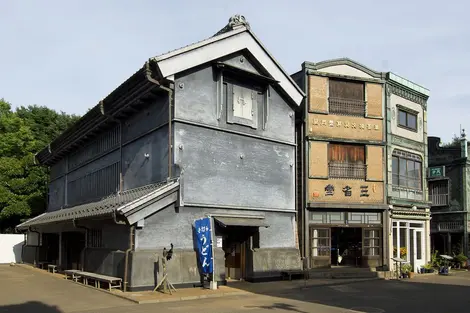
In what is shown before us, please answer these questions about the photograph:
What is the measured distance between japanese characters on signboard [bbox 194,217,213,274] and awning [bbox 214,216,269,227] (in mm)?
927

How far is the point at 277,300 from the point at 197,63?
30.0 feet

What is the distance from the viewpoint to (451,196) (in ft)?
107

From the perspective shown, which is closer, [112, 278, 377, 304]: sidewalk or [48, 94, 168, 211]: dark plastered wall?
[112, 278, 377, 304]: sidewalk

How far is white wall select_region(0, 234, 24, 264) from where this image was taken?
3372 cm

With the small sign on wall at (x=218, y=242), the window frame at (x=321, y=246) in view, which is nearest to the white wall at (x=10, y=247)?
the small sign on wall at (x=218, y=242)

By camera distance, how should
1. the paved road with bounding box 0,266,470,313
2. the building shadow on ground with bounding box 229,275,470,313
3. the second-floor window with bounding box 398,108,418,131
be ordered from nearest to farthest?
the paved road with bounding box 0,266,470,313
the building shadow on ground with bounding box 229,275,470,313
the second-floor window with bounding box 398,108,418,131

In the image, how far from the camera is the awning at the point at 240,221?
18184 millimetres

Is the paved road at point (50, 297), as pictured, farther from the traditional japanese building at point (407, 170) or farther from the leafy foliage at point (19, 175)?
the leafy foliage at point (19, 175)

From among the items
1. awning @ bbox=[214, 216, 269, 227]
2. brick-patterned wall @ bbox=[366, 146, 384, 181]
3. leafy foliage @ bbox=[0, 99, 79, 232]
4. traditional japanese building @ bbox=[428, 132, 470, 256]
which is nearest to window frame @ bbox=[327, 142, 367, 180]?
brick-patterned wall @ bbox=[366, 146, 384, 181]

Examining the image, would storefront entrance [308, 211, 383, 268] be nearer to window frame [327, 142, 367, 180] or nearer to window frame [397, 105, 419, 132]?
window frame [327, 142, 367, 180]

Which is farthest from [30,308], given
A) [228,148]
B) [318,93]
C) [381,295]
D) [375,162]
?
[375,162]

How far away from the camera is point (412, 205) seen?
25906 millimetres

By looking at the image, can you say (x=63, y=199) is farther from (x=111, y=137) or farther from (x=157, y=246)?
(x=157, y=246)

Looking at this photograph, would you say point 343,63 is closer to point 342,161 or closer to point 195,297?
point 342,161
